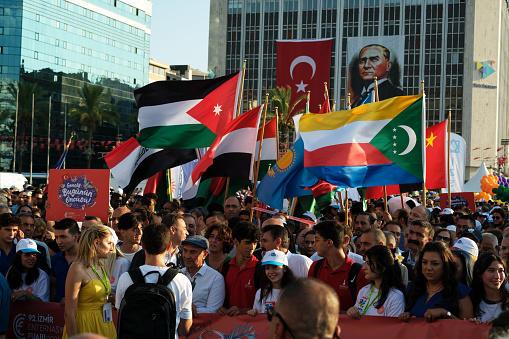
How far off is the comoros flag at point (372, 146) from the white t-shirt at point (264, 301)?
439cm

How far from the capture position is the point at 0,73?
69812mm

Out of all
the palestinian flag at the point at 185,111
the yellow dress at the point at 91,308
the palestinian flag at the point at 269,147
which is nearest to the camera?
the yellow dress at the point at 91,308

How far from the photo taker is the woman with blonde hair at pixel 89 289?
5.46 m

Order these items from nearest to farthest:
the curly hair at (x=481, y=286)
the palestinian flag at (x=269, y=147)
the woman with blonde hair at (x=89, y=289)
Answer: the woman with blonde hair at (x=89, y=289) → the curly hair at (x=481, y=286) → the palestinian flag at (x=269, y=147)

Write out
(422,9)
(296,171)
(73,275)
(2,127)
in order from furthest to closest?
1. (422,9)
2. (2,127)
3. (296,171)
4. (73,275)

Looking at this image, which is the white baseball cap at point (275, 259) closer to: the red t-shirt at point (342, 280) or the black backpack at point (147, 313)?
the red t-shirt at point (342, 280)

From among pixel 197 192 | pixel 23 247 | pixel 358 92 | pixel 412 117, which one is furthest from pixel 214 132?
pixel 358 92

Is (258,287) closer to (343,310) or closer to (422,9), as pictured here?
(343,310)

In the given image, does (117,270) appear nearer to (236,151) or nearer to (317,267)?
(317,267)

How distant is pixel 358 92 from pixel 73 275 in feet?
215

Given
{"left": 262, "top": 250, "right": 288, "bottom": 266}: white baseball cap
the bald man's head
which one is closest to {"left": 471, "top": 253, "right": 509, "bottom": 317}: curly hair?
{"left": 262, "top": 250, "right": 288, "bottom": 266}: white baseball cap

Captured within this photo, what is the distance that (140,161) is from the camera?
43.4 feet

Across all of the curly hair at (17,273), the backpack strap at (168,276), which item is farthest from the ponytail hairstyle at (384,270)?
the curly hair at (17,273)

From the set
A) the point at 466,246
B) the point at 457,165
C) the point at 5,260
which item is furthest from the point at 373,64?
the point at 5,260
